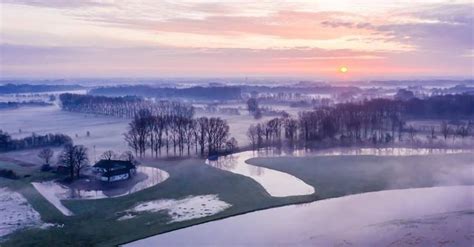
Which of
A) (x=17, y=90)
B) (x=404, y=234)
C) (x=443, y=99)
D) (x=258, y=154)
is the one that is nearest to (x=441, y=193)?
(x=404, y=234)

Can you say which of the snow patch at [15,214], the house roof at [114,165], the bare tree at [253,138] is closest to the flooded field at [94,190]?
the house roof at [114,165]

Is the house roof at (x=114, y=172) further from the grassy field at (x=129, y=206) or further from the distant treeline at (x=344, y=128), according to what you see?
the distant treeline at (x=344, y=128)

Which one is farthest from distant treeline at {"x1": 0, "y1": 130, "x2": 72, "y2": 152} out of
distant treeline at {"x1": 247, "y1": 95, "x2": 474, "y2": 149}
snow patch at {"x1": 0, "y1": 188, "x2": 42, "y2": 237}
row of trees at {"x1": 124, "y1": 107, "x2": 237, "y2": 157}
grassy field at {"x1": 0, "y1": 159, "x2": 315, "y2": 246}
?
distant treeline at {"x1": 247, "y1": 95, "x2": 474, "y2": 149}

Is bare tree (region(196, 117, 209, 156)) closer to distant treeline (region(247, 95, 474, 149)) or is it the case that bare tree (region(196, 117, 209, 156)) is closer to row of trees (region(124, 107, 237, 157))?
row of trees (region(124, 107, 237, 157))

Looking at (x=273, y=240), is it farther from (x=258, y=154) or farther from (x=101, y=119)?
(x=101, y=119)

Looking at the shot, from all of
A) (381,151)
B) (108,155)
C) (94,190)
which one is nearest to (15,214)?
(94,190)
